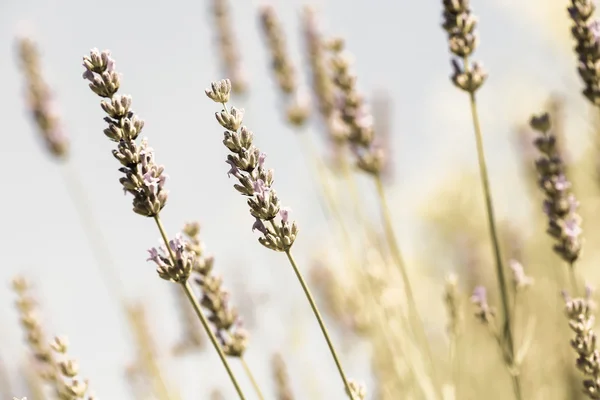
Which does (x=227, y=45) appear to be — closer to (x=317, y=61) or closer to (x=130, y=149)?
(x=317, y=61)

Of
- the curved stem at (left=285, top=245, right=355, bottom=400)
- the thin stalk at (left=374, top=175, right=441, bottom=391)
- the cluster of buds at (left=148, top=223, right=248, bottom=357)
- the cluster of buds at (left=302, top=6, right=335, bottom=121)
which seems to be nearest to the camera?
the curved stem at (left=285, top=245, right=355, bottom=400)

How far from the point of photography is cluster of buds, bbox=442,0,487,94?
2148 mm

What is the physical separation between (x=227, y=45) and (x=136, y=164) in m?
2.78

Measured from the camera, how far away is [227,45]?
4.31 metres

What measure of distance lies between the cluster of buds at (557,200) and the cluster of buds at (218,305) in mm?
882

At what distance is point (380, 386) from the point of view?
3092 mm

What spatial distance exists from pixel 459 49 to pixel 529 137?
224 centimetres

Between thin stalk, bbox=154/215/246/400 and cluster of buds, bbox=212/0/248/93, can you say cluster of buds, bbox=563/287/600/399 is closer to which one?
thin stalk, bbox=154/215/246/400

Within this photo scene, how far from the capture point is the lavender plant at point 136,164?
5.34ft

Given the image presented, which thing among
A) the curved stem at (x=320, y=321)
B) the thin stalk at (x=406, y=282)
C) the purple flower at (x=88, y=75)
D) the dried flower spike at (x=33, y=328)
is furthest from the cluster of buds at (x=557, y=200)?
the dried flower spike at (x=33, y=328)

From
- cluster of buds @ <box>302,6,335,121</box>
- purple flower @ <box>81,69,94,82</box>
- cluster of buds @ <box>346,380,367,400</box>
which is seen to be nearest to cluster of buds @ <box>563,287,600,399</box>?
cluster of buds @ <box>346,380,367,400</box>

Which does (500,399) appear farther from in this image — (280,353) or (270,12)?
(270,12)

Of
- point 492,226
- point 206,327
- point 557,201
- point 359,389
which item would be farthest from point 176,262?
point 557,201

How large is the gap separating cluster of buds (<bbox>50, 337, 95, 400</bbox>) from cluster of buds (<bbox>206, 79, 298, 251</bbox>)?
1.83 feet
